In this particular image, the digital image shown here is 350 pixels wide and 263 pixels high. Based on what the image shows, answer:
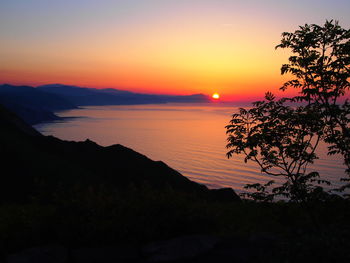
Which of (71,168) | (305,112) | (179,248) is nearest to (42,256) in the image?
(179,248)

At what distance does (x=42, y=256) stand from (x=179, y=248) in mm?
3024

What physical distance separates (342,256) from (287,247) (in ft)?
3.81

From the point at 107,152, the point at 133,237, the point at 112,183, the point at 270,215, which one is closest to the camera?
the point at 133,237

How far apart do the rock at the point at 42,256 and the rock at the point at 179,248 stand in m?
1.87

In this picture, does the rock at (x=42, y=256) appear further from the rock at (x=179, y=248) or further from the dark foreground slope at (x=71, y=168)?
the dark foreground slope at (x=71, y=168)

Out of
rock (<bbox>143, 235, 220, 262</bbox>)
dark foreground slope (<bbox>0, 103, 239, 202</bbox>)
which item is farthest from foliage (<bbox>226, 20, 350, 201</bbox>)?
dark foreground slope (<bbox>0, 103, 239, 202</bbox>)

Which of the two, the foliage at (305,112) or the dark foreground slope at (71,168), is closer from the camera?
the foliage at (305,112)

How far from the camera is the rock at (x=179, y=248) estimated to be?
7.10 meters

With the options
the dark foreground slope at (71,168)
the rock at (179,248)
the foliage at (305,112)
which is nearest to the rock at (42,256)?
the rock at (179,248)

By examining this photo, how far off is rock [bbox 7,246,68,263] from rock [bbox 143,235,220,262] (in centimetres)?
187

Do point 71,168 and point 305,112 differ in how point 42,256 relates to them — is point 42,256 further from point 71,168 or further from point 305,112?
point 71,168

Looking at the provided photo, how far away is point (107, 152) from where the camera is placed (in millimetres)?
29656

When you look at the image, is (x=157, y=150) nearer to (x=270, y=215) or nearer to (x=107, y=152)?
(x=107, y=152)

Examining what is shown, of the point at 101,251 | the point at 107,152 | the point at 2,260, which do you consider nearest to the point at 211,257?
the point at 101,251
